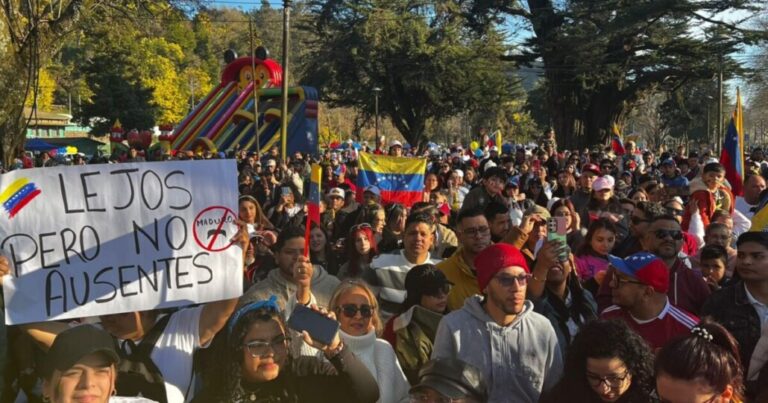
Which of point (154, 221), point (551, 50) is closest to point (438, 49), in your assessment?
point (551, 50)

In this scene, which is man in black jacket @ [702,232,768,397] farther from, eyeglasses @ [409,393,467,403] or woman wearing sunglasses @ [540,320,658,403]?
eyeglasses @ [409,393,467,403]

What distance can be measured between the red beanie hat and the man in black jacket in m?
1.26

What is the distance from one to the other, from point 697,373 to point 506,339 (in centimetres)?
103

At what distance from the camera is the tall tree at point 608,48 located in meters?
26.8

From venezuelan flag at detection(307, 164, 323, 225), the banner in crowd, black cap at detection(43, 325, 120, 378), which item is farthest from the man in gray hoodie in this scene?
venezuelan flag at detection(307, 164, 323, 225)

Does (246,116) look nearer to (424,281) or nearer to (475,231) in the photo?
(475,231)

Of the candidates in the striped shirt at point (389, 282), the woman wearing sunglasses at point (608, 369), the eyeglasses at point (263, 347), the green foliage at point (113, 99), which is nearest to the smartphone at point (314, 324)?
the eyeglasses at point (263, 347)

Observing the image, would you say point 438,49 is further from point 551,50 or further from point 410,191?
point 410,191

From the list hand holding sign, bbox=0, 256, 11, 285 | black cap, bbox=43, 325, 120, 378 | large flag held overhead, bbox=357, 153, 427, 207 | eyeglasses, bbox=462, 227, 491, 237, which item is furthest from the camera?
large flag held overhead, bbox=357, 153, 427, 207

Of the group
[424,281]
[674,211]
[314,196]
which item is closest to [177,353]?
[424,281]

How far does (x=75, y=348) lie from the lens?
2779mm

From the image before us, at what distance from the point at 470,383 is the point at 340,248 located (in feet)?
13.2

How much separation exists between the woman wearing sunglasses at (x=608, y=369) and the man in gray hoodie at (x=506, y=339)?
Result: 0.27m

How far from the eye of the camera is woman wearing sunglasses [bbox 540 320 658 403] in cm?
315
